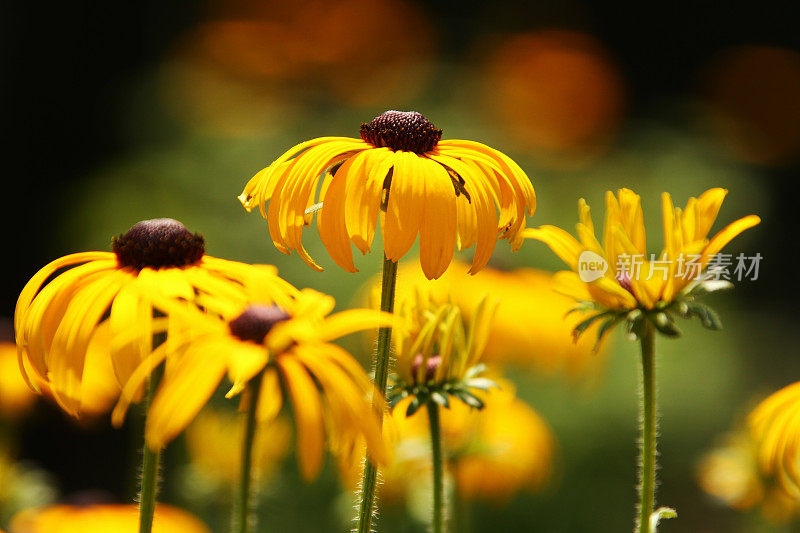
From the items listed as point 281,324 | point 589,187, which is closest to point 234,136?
point 589,187

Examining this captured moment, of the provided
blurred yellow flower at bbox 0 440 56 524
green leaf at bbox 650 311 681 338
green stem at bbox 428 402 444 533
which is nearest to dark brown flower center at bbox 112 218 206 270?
green stem at bbox 428 402 444 533

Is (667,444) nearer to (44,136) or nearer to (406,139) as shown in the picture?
(406,139)

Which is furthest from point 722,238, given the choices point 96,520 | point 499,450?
point 96,520

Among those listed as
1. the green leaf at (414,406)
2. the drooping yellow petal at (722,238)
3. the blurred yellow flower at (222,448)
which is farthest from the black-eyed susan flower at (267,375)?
the blurred yellow flower at (222,448)

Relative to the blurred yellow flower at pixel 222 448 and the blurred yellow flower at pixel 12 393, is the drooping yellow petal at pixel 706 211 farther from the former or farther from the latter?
the blurred yellow flower at pixel 12 393

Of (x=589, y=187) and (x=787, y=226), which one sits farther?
(x=787, y=226)

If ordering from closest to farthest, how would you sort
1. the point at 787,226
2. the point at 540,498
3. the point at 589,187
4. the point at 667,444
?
the point at 540,498, the point at 667,444, the point at 589,187, the point at 787,226

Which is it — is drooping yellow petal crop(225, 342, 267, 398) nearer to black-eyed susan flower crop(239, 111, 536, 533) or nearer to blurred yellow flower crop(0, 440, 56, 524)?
black-eyed susan flower crop(239, 111, 536, 533)
